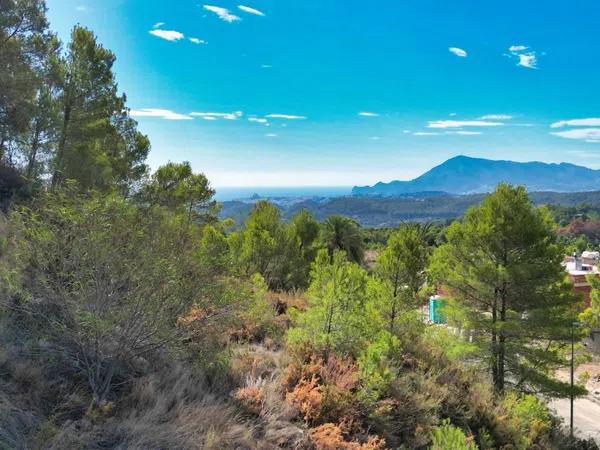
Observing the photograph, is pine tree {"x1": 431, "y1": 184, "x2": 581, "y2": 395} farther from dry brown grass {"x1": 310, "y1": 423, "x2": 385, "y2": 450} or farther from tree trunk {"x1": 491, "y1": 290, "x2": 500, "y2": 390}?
dry brown grass {"x1": 310, "y1": 423, "x2": 385, "y2": 450}

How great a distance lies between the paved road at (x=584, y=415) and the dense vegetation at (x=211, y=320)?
17.5 ft

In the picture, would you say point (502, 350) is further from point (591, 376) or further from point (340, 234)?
point (340, 234)

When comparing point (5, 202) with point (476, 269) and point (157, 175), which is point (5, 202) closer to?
point (157, 175)

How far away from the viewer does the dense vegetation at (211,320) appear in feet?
16.8

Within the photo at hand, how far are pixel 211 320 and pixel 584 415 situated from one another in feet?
69.8

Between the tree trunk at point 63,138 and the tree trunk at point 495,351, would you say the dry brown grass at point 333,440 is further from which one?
the tree trunk at point 63,138

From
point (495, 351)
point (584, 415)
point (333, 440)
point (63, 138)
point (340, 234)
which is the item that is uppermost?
point (63, 138)

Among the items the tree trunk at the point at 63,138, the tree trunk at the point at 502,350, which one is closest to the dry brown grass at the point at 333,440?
the tree trunk at the point at 502,350

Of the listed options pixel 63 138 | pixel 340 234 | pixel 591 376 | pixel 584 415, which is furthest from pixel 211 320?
pixel 591 376

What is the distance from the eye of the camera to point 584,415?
1955cm

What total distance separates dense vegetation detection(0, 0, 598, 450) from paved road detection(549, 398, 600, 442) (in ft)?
17.5

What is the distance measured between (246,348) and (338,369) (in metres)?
1.94

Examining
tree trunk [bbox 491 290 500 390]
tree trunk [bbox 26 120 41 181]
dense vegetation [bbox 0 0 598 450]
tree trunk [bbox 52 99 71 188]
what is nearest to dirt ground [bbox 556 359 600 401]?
dense vegetation [bbox 0 0 598 450]

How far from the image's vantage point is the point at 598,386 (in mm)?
23047
